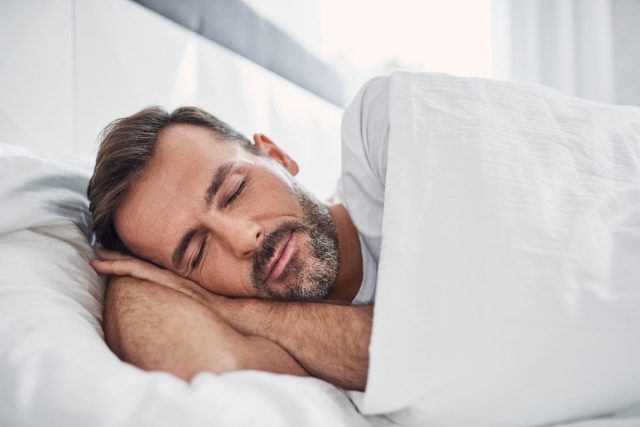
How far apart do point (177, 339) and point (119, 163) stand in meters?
0.45

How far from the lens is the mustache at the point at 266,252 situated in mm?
794

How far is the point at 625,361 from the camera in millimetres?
477

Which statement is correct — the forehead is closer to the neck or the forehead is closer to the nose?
the nose

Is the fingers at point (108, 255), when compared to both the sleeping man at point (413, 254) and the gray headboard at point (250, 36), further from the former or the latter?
the gray headboard at point (250, 36)

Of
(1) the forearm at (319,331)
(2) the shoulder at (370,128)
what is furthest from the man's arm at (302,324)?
(2) the shoulder at (370,128)

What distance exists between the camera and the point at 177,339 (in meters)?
0.56

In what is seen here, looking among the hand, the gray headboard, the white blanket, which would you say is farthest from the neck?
the gray headboard

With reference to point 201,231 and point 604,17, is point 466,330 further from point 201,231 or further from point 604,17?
point 604,17

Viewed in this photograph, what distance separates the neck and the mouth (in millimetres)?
134

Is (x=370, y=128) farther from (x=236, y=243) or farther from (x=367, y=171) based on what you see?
(x=236, y=243)

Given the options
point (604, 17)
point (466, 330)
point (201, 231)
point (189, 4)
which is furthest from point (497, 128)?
point (604, 17)

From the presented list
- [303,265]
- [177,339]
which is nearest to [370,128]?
[303,265]

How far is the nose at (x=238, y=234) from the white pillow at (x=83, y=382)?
0.73ft

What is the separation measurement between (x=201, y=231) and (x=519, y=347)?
0.55 m
